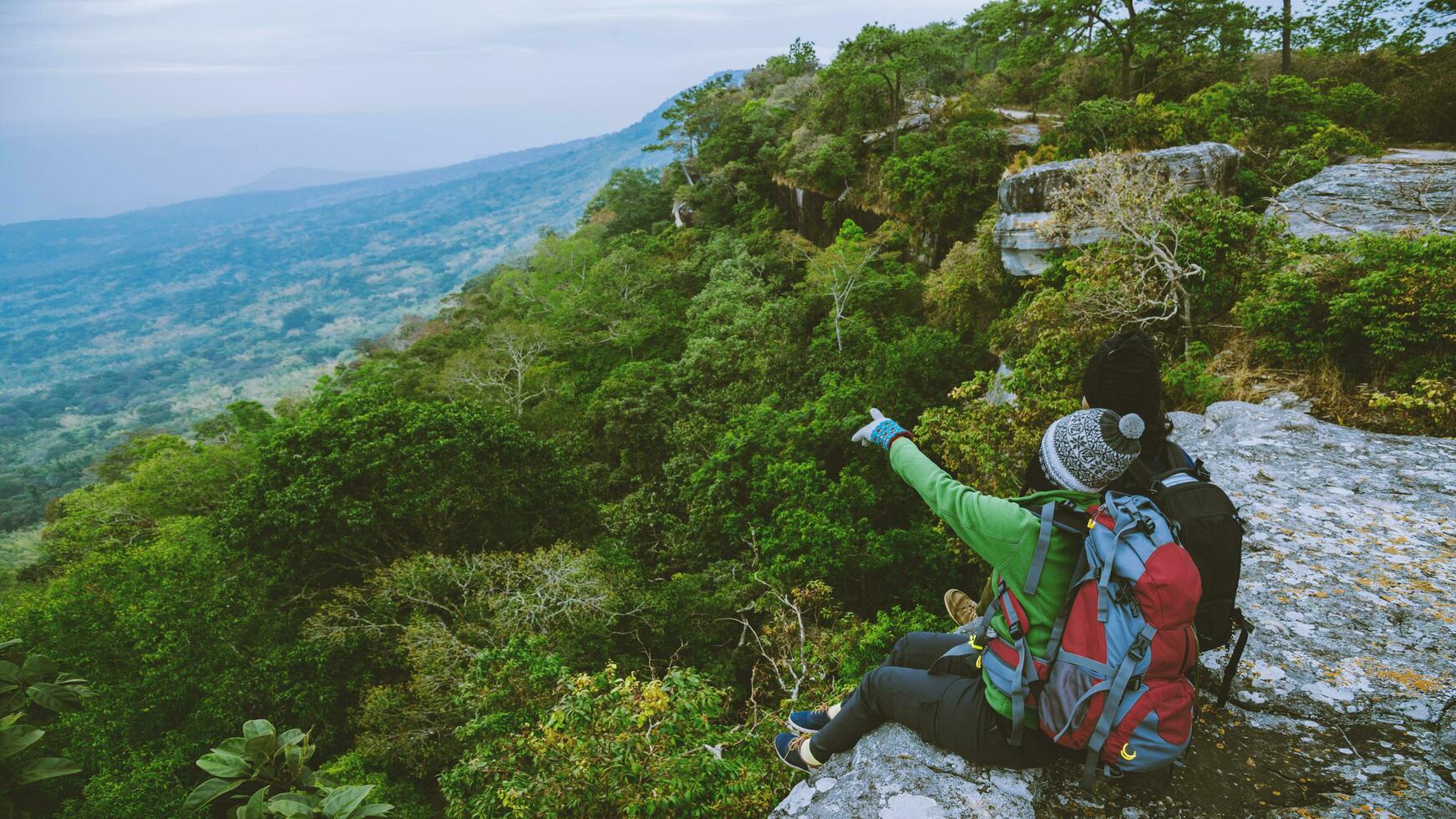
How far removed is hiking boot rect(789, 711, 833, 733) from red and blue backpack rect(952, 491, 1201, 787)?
5.23 feet

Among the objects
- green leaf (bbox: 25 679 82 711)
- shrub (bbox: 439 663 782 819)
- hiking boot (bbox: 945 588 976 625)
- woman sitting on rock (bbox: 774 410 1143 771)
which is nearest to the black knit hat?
woman sitting on rock (bbox: 774 410 1143 771)

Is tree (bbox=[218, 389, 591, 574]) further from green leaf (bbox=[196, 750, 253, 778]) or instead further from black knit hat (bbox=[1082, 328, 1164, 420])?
black knit hat (bbox=[1082, 328, 1164, 420])

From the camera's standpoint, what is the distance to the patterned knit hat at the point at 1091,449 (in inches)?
89.3

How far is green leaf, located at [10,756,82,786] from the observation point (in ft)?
16.4

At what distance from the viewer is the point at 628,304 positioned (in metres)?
32.7

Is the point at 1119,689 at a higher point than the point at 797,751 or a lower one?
higher

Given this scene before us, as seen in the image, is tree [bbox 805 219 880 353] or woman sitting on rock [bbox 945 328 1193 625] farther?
tree [bbox 805 219 880 353]

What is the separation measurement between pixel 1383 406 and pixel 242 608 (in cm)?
1744

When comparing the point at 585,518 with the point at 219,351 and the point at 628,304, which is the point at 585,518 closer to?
the point at 628,304

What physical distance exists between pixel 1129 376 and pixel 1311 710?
6.08 feet

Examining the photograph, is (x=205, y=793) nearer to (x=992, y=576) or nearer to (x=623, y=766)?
(x=623, y=766)

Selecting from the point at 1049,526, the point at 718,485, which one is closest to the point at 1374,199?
the point at 1049,526

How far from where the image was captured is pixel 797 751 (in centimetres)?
347

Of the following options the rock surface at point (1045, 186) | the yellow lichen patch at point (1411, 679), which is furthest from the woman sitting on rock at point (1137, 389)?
the rock surface at point (1045, 186)
